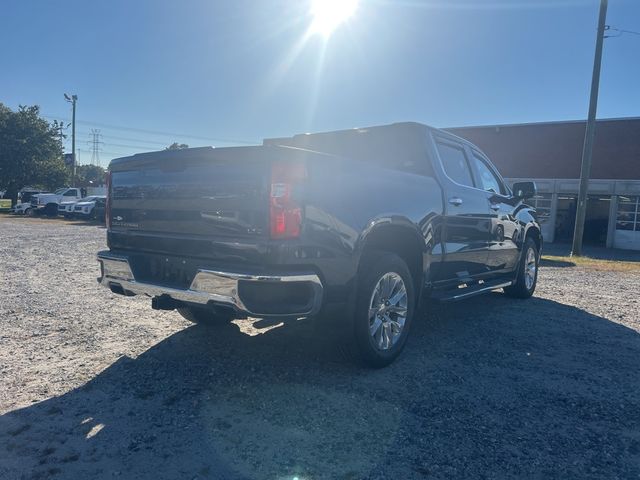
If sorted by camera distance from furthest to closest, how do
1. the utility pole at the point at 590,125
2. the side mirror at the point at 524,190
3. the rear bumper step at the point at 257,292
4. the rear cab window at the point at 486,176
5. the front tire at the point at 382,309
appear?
1. the utility pole at the point at 590,125
2. the side mirror at the point at 524,190
3. the rear cab window at the point at 486,176
4. the front tire at the point at 382,309
5. the rear bumper step at the point at 257,292

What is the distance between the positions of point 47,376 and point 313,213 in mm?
2414

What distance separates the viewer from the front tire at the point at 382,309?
3727mm

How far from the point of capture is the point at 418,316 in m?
5.90

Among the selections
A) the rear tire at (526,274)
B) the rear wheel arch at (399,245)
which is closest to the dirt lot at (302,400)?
the rear wheel arch at (399,245)

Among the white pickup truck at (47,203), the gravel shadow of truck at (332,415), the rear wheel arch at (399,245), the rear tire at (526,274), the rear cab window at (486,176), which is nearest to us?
the gravel shadow of truck at (332,415)

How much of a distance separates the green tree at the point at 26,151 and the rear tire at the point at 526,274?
42527 mm

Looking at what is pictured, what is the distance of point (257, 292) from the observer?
10.3 ft

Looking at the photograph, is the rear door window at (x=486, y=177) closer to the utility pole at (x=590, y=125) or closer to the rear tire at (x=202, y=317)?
the rear tire at (x=202, y=317)

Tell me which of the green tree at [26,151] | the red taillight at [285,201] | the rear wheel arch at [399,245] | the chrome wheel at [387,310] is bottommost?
the chrome wheel at [387,310]

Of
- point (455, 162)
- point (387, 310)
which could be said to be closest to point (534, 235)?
point (455, 162)

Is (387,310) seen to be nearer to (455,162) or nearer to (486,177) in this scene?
(455,162)

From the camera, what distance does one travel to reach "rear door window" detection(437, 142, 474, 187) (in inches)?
206

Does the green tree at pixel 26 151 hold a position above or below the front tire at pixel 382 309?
above

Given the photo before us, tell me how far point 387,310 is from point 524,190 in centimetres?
373
